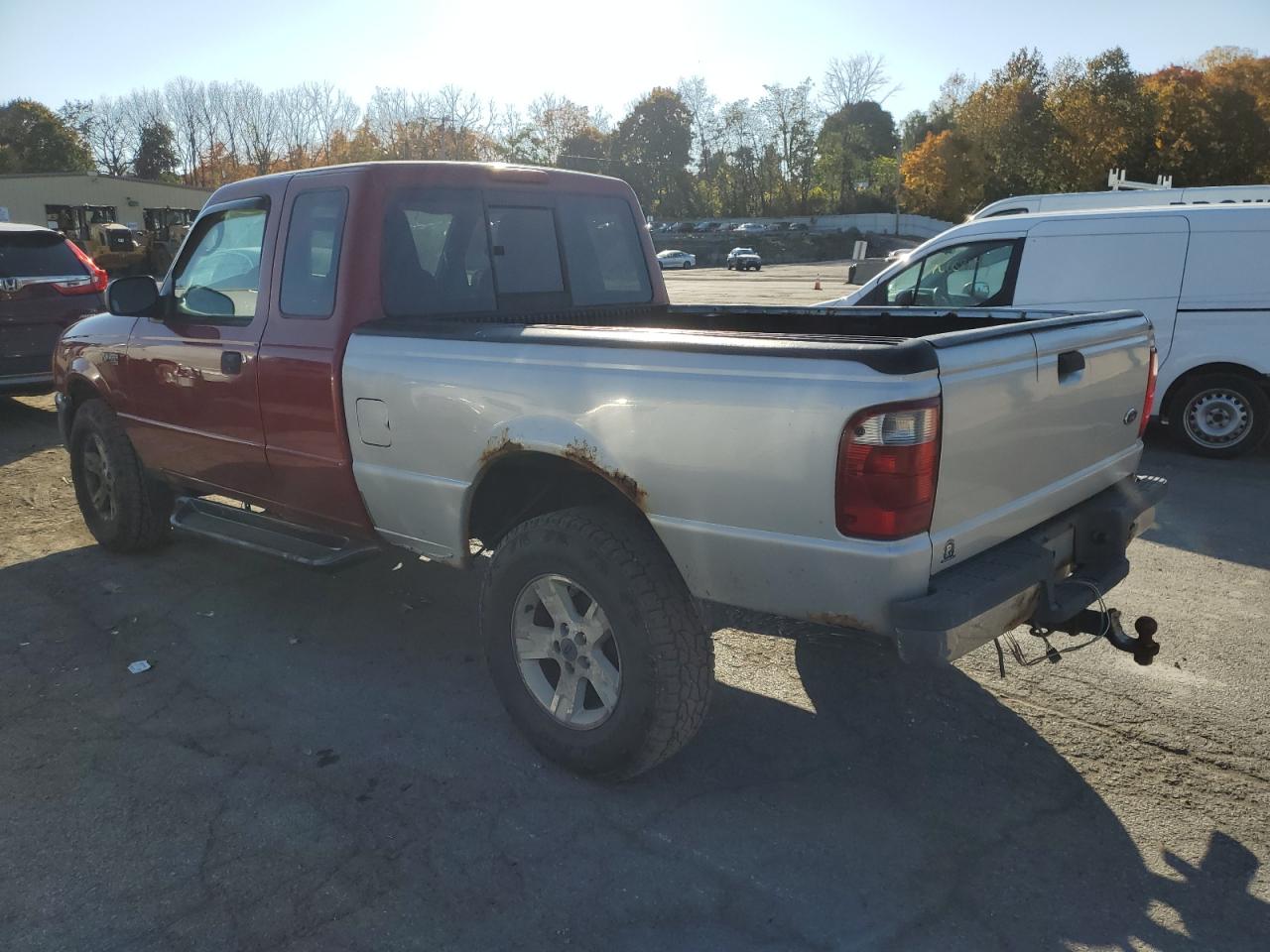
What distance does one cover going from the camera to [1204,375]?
778 cm

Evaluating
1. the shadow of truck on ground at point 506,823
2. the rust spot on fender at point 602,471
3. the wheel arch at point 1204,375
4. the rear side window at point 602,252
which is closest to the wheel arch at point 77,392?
the shadow of truck on ground at point 506,823

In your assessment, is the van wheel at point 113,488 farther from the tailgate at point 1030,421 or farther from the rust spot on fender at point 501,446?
the tailgate at point 1030,421

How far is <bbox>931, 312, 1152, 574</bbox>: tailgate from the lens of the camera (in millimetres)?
2668

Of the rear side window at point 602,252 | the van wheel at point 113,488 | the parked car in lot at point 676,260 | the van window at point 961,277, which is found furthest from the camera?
the parked car in lot at point 676,260

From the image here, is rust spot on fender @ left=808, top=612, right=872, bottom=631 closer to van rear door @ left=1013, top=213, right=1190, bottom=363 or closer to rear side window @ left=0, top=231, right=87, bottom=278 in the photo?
van rear door @ left=1013, top=213, right=1190, bottom=363

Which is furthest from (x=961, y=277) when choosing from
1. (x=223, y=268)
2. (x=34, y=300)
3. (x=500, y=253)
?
(x=34, y=300)

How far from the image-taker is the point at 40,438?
9242 mm

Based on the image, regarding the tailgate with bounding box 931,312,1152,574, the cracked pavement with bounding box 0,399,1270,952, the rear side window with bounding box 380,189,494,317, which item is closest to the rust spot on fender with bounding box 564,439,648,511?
the cracked pavement with bounding box 0,399,1270,952

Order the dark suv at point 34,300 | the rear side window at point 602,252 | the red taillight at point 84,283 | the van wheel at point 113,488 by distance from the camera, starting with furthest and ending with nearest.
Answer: the red taillight at point 84,283
the dark suv at point 34,300
the van wheel at point 113,488
the rear side window at point 602,252

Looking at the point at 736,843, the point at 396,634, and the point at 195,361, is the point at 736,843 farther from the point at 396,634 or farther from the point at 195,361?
the point at 195,361

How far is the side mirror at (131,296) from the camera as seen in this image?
4688 millimetres

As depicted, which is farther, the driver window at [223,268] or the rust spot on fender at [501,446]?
the driver window at [223,268]

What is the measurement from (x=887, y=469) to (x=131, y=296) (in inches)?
155

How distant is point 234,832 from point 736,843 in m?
1.58
